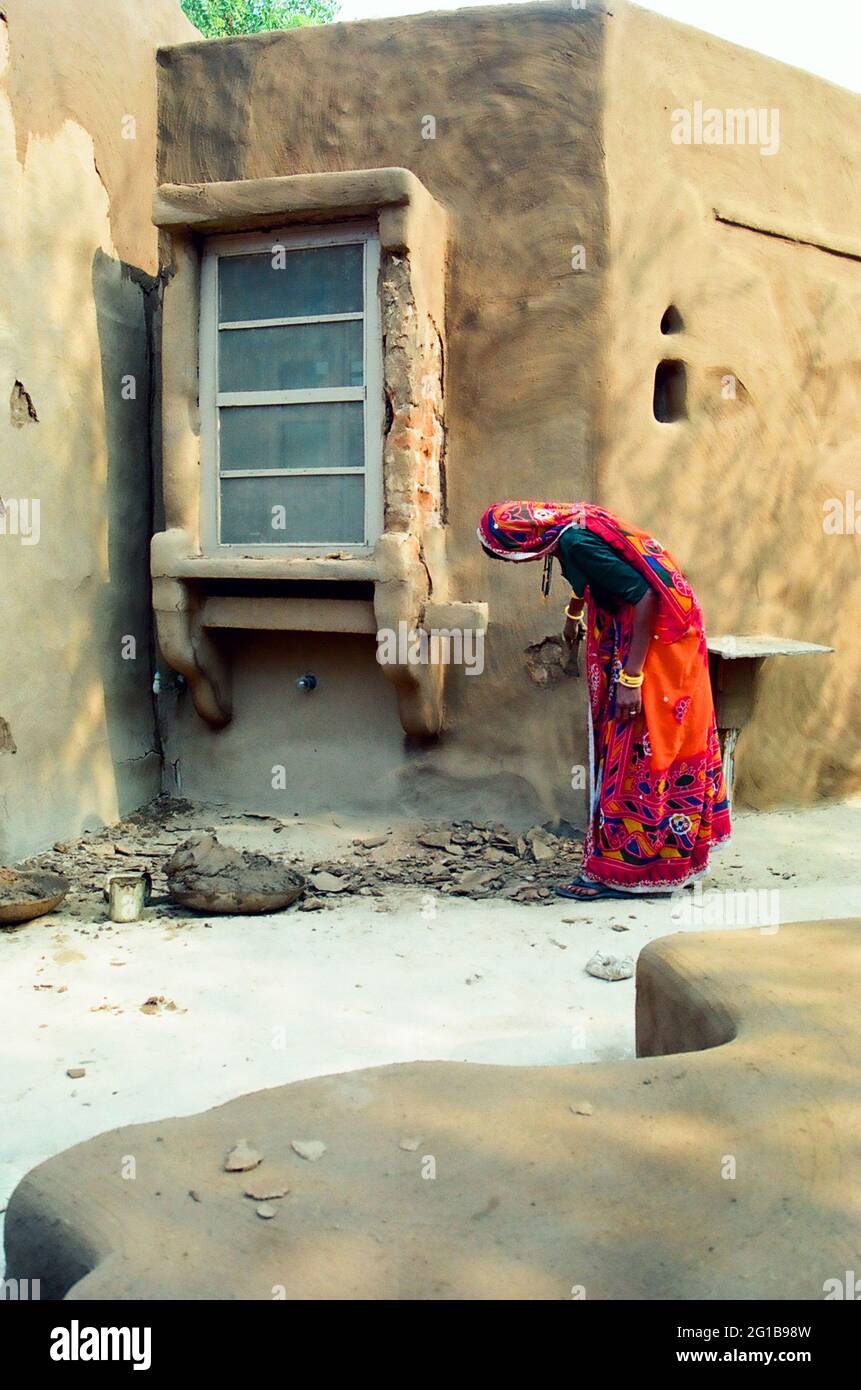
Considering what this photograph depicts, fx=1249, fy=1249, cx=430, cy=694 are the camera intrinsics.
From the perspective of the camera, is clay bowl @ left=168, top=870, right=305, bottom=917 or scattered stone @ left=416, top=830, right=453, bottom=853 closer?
clay bowl @ left=168, top=870, right=305, bottom=917

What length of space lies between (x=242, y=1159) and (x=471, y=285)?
14.5ft

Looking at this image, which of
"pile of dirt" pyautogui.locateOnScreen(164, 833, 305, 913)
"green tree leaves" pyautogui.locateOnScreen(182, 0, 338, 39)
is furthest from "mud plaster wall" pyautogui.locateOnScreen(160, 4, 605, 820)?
"green tree leaves" pyautogui.locateOnScreen(182, 0, 338, 39)

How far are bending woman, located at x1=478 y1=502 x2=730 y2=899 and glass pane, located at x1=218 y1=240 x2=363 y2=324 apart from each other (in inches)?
60.0

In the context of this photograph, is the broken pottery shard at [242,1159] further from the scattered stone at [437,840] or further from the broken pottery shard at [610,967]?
the scattered stone at [437,840]

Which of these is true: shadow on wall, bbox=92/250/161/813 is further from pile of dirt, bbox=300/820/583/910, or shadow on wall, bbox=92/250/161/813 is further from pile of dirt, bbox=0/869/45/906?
pile of dirt, bbox=300/820/583/910

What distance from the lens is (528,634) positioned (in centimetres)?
562

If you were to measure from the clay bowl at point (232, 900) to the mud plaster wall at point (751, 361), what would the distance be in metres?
2.26

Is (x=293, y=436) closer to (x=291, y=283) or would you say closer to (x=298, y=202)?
(x=291, y=283)

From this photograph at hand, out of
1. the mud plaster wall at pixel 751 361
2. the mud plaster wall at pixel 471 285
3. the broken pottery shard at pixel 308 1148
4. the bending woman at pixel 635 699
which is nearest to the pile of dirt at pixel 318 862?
the mud plaster wall at pixel 471 285

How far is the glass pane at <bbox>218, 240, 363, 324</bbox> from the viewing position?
5.49 meters

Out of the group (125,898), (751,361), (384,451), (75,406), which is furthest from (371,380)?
(125,898)

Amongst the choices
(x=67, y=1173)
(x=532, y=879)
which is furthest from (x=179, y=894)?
(x=67, y=1173)

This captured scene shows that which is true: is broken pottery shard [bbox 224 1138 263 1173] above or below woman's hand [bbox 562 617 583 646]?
Result: below

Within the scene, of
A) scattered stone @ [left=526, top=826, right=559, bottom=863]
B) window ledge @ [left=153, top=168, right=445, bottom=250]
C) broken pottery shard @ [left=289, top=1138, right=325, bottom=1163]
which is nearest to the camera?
broken pottery shard @ [left=289, top=1138, right=325, bottom=1163]
